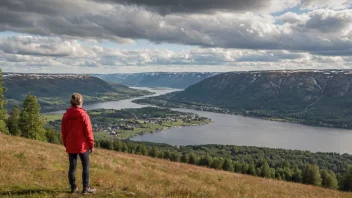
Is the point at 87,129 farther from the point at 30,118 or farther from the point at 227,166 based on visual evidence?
the point at 227,166

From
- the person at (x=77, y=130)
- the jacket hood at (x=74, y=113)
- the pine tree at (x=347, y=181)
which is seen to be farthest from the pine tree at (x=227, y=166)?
the jacket hood at (x=74, y=113)

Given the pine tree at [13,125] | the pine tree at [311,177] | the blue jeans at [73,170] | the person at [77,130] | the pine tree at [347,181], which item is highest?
the person at [77,130]

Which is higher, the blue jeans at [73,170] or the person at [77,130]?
the person at [77,130]

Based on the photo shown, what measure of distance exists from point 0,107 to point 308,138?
18358 centimetres

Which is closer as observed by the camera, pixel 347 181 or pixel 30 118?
pixel 30 118

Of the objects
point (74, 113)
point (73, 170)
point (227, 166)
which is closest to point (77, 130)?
point (74, 113)

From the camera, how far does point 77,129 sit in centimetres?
1049

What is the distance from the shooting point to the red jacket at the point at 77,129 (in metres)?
10.4

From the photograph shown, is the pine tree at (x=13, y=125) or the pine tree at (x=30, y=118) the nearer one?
the pine tree at (x=30, y=118)

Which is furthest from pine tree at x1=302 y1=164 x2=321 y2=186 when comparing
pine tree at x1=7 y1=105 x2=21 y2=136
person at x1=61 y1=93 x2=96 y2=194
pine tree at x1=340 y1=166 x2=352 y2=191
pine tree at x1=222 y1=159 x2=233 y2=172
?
person at x1=61 y1=93 x2=96 y2=194

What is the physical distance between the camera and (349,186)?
184ft

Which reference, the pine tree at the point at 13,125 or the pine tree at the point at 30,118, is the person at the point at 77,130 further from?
the pine tree at the point at 13,125

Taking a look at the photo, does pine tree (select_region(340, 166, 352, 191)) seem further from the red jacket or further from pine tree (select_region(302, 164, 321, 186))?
the red jacket

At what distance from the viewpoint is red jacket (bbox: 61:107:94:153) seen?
1041 cm
